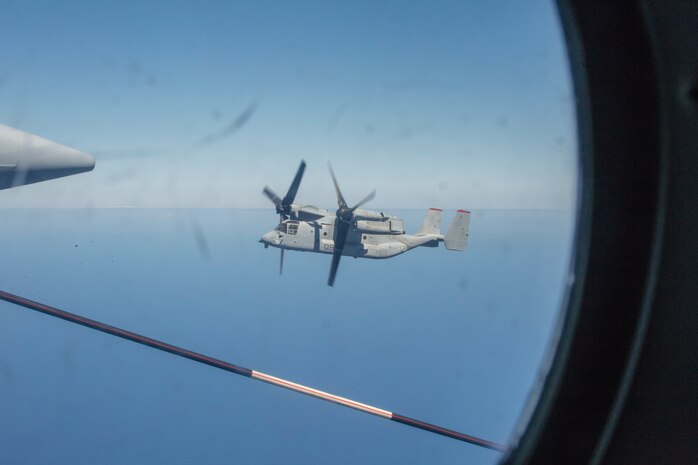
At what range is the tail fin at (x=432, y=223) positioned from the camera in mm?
13133

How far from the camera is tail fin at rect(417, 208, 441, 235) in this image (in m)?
13.1

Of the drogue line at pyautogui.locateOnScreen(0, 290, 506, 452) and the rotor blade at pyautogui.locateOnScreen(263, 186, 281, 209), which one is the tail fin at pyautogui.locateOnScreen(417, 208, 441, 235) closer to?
the rotor blade at pyautogui.locateOnScreen(263, 186, 281, 209)

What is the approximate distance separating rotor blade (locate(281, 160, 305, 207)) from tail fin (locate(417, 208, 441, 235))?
4671 millimetres

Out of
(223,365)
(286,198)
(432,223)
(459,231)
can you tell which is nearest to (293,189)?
(286,198)

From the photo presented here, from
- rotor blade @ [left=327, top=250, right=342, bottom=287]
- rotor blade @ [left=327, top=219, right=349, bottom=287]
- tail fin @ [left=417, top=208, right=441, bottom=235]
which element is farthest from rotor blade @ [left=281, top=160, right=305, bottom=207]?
tail fin @ [left=417, top=208, right=441, bottom=235]

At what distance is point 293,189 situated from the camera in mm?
10062

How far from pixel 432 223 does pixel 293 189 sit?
507 cm

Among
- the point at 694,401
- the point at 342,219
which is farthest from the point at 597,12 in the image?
the point at 342,219

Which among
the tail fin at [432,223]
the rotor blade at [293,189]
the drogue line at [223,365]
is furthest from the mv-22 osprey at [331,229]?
the drogue line at [223,365]

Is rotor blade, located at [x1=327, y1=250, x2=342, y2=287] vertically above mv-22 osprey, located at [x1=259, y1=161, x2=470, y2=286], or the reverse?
mv-22 osprey, located at [x1=259, y1=161, x2=470, y2=286]

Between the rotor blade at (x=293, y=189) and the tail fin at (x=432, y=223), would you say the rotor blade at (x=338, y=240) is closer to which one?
the rotor blade at (x=293, y=189)

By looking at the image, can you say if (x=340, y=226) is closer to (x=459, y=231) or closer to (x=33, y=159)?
(x=459, y=231)

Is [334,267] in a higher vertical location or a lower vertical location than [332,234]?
lower

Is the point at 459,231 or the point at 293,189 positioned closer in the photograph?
the point at 293,189
